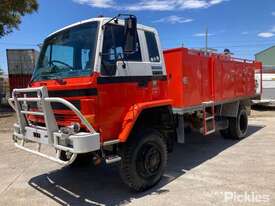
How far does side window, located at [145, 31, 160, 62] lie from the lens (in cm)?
593

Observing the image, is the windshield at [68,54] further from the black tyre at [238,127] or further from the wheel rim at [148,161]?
the black tyre at [238,127]

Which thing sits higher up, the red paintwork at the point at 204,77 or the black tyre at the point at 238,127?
the red paintwork at the point at 204,77

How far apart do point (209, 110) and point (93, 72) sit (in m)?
4.07

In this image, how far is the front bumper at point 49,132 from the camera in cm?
455

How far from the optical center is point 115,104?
203 inches

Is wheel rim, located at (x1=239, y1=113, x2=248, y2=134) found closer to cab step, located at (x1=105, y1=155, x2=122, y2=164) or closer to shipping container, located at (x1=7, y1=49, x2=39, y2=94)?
cab step, located at (x1=105, y1=155, x2=122, y2=164)

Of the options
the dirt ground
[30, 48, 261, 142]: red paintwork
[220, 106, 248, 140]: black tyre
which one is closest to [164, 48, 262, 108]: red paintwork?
[30, 48, 261, 142]: red paintwork

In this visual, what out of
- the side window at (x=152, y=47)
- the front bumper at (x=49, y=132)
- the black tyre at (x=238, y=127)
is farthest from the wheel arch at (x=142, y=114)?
the black tyre at (x=238, y=127)

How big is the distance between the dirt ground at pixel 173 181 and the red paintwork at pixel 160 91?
46.7 inches

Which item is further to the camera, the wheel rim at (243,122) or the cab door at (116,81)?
the wheel rim at (243,122)

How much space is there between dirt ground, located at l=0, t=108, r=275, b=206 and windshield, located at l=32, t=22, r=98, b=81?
1929 millimetres

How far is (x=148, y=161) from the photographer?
18.6ft

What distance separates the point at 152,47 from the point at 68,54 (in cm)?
148

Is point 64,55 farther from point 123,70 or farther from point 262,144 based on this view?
point 262,144
